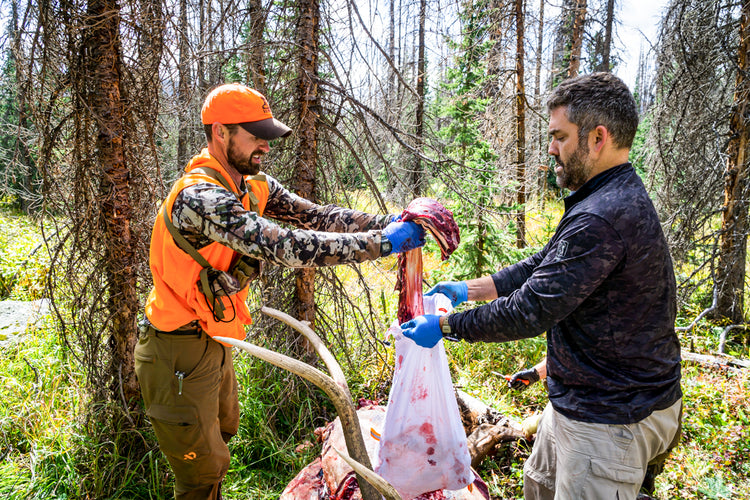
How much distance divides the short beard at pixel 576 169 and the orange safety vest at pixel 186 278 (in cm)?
163

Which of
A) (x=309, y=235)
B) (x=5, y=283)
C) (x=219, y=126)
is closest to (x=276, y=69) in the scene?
(x=219, y=126)

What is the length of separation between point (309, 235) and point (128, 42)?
7.80 feet

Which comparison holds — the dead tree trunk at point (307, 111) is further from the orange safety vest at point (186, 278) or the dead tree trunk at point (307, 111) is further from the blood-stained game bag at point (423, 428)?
the blood-stained game bag at point (423, 428)

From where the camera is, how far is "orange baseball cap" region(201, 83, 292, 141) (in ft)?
7.33

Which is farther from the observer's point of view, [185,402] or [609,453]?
[185,402]

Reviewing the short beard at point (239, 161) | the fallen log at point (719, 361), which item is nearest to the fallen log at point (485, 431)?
the short beard at point (239, 161)

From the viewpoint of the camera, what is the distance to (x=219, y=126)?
231cm

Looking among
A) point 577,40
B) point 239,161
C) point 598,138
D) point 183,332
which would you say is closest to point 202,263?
point 183,332

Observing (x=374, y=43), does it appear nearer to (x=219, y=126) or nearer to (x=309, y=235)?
(x=219, y=126)

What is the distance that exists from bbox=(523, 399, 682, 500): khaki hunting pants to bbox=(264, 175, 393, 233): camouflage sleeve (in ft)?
5.20

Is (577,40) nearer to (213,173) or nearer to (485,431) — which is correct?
(485,431)

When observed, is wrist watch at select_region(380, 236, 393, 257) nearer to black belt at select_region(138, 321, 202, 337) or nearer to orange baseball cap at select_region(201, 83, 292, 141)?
orange baseball cap at select_region(201, 83, 292, 141)

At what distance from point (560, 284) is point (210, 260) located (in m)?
1.70

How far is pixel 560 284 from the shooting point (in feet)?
5.88
